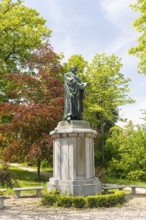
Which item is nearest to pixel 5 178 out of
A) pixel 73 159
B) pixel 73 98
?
pixel 73 159

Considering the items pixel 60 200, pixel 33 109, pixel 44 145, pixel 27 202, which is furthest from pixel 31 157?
pixel 60 200

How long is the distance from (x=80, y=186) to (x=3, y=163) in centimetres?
661

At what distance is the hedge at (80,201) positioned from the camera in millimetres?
9859

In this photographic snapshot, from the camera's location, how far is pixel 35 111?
16.5m

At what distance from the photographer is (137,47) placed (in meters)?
19.6

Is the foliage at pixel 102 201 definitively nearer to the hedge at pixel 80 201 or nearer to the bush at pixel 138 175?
the hedge at pixel 80 201

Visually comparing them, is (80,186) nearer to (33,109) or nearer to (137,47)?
(33,109)

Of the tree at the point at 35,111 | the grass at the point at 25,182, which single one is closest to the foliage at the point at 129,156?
the grass at the point at 25,182

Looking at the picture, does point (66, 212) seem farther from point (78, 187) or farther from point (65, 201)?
point (78, 187)

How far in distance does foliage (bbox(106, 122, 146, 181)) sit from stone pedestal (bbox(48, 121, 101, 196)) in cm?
1016

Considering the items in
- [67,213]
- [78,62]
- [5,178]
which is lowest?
[67,213]

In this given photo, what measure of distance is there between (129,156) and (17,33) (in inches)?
499

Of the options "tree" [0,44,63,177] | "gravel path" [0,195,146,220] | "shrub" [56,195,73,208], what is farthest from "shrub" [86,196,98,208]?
"tree" [0,44,63,177]

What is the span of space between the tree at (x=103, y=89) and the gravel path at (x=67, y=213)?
16017 millimetres
